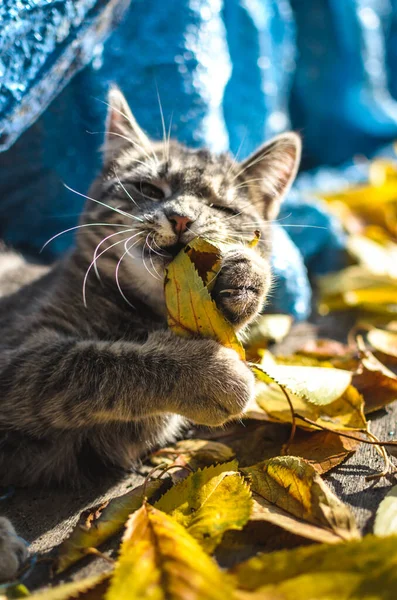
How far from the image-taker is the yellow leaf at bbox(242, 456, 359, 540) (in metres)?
0.73

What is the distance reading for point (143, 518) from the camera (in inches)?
28.4

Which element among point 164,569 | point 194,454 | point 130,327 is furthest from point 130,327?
point 164,569

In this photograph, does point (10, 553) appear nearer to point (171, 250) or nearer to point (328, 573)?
point (328, 573)

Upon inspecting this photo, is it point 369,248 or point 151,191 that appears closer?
point 151,191

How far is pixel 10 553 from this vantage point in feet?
2.40

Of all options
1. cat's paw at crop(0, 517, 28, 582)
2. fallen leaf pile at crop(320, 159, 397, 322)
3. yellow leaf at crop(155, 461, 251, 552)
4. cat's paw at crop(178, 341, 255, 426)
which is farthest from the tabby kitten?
fallen leaf pile at crop(320, 159, 397, 322)

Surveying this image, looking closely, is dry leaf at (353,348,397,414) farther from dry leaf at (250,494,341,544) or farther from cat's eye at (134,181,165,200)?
cat's eye at (134,181,165,200)

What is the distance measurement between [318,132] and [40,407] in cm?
240

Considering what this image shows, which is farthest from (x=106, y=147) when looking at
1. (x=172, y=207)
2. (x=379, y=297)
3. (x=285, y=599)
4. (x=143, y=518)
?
(x=285, y=599)

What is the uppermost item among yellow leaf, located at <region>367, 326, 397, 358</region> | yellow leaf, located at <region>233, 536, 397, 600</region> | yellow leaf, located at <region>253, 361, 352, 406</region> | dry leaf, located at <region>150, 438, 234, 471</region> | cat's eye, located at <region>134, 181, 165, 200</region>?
cat's eye, located at <region>134, 181, 165, 200</region>

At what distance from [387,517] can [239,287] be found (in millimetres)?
443

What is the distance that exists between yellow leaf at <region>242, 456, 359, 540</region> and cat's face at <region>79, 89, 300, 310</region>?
455 mm

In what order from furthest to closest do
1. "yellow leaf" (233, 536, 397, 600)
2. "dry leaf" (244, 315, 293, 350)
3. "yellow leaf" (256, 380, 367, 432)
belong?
"dry leaf" (244, 315, 293, 350) < "yellow leaf" (256, 380, 367, 432) < "yellow leaf" (233, 536, 397, 600)

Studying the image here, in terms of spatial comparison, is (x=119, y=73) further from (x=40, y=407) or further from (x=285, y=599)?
(x=285, y=599)
